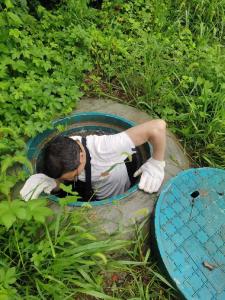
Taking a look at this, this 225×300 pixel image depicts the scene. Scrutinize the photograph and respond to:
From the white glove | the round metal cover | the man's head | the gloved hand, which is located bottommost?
the round metal cover

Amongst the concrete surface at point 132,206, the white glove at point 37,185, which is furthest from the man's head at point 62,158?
the concrete surface at point 132,206

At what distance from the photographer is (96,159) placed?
284 centimetres

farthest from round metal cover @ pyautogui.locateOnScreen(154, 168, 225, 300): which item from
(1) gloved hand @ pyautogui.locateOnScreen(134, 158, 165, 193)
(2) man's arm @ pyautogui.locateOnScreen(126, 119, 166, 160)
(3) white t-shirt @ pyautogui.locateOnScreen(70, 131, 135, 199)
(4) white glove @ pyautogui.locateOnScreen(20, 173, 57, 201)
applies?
(4) white glove @ pyautogui.locateOnScreen(20, 173, 57, 201)

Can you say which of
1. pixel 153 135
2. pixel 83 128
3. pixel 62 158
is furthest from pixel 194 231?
pixel 83 128

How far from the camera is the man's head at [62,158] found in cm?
245

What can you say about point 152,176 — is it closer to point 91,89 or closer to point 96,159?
point 96,159

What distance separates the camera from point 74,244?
2.28 metres

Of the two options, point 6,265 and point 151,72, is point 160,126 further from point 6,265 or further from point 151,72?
point 6,265

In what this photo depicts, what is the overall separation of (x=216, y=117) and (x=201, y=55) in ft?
2.51

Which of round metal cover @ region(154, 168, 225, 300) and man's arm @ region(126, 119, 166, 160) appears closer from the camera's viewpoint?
round metal cover @ region(154, 168, 225, 300)

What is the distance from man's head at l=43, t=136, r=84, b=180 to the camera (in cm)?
245

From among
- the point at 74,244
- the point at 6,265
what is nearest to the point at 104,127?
the point at 74,244

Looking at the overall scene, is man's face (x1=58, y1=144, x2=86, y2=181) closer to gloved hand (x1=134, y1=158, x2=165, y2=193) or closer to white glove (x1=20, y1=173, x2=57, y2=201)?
white glove (x1=20, y1=173, x2=57, y2=201)

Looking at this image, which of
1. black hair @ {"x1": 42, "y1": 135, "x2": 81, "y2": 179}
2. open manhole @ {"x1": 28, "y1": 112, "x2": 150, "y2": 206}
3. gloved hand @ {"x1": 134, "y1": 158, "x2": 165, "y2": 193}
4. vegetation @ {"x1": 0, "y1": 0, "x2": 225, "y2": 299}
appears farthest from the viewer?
open manhole @ {"x1": 28, "y1": 112, "x2": 150, "y2": 206}
